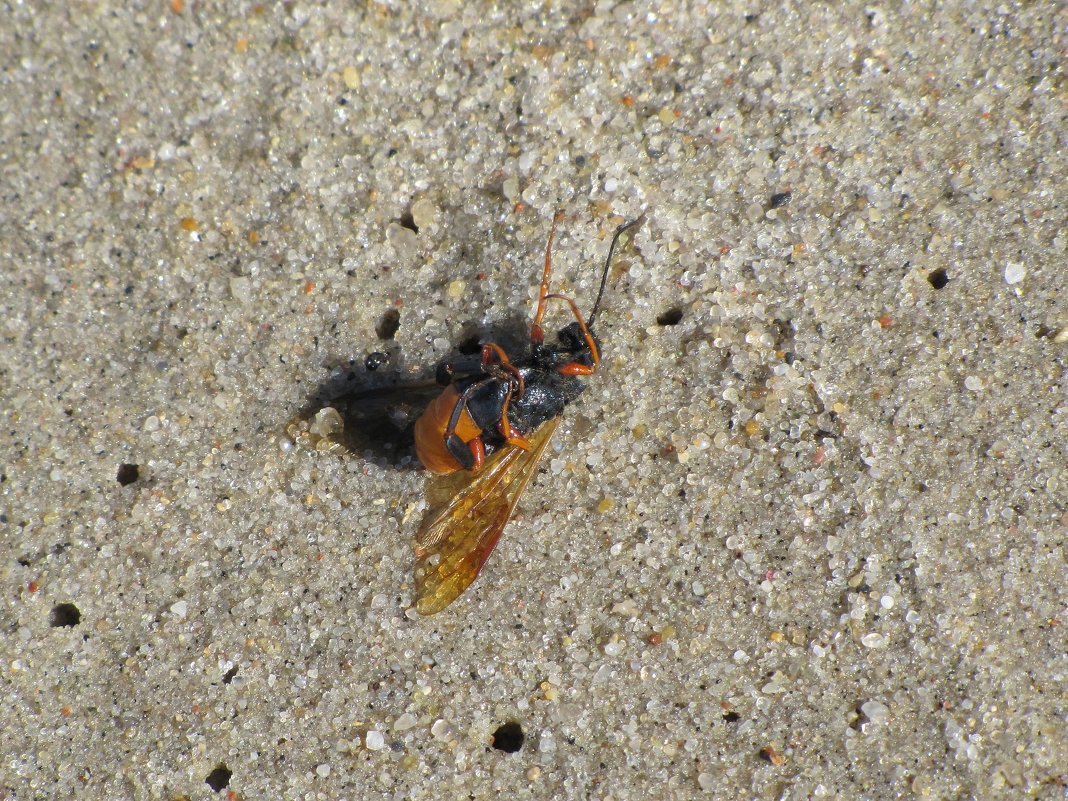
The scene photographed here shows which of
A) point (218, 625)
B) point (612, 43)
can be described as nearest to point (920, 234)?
point (612, 43)

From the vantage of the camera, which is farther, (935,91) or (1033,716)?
(935,91)

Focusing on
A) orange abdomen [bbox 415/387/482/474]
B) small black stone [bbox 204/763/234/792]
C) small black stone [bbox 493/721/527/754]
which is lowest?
small black stone [bbox 493/721/527/754]

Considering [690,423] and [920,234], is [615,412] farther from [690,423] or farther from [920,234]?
Result: [920,234]

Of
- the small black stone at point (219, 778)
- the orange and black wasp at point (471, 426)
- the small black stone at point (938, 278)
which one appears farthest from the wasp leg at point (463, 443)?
the small black stone at point (938, 278)

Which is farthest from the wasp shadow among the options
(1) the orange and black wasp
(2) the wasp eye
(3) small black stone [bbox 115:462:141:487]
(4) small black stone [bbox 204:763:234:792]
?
(4) small black stone [bbox 204:763:234:792]

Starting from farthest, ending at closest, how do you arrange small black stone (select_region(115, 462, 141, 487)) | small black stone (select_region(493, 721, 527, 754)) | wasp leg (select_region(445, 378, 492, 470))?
small black stone (select_region(115, 462, 141, 487))
small black stone (select_region(493, 721, 527, 754))
wasp leg (select_region(445, 378, 492, 470))

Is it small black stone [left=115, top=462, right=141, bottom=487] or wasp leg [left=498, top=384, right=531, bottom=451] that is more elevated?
small black stone [left=115, top=462, right=141, bottom=487]

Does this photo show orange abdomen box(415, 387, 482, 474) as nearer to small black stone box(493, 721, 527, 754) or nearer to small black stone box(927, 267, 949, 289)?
small black stone box(493, 721, 527, 754)
